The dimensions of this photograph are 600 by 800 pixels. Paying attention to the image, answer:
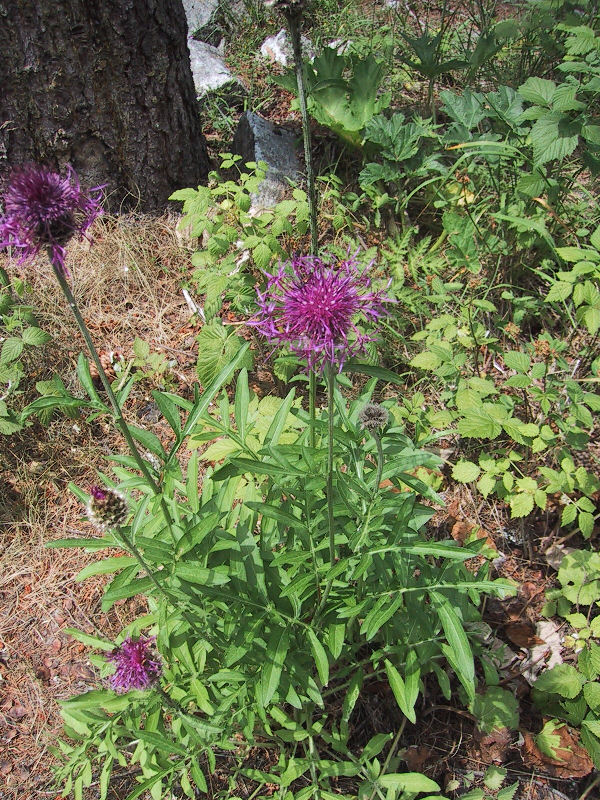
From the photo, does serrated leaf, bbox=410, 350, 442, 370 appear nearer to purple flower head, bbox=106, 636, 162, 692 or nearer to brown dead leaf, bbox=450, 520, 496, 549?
brown dead leaf, bbox=450, 520, 496, 549

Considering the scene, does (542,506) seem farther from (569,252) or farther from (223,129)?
(223,129)

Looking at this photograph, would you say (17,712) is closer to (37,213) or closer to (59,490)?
(59,490)

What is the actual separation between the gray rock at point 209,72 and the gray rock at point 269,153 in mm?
683

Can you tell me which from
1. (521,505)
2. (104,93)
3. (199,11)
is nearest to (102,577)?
(521,505)

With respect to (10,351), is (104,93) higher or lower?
higher

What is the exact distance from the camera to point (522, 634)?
269 cm

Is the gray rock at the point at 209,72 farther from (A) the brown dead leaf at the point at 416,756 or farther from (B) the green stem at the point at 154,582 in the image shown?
(A) the brown dead leaf at the point at 416,756

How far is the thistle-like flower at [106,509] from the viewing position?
1.69 metres

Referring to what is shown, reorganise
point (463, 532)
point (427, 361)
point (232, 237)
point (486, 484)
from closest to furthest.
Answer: point (486, 484) < point (463, 532) < point (427, 361) < point (232, 237)

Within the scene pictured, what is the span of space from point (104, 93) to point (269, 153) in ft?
3.44

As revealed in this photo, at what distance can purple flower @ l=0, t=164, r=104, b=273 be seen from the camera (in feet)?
4.53

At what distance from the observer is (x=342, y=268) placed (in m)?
1.51

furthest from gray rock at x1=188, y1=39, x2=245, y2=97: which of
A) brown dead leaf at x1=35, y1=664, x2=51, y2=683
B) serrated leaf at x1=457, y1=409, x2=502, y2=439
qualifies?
brown dead leaf at x1=35, y1=664, x2=51, y2=683

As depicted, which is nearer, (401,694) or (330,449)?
(330,449)
